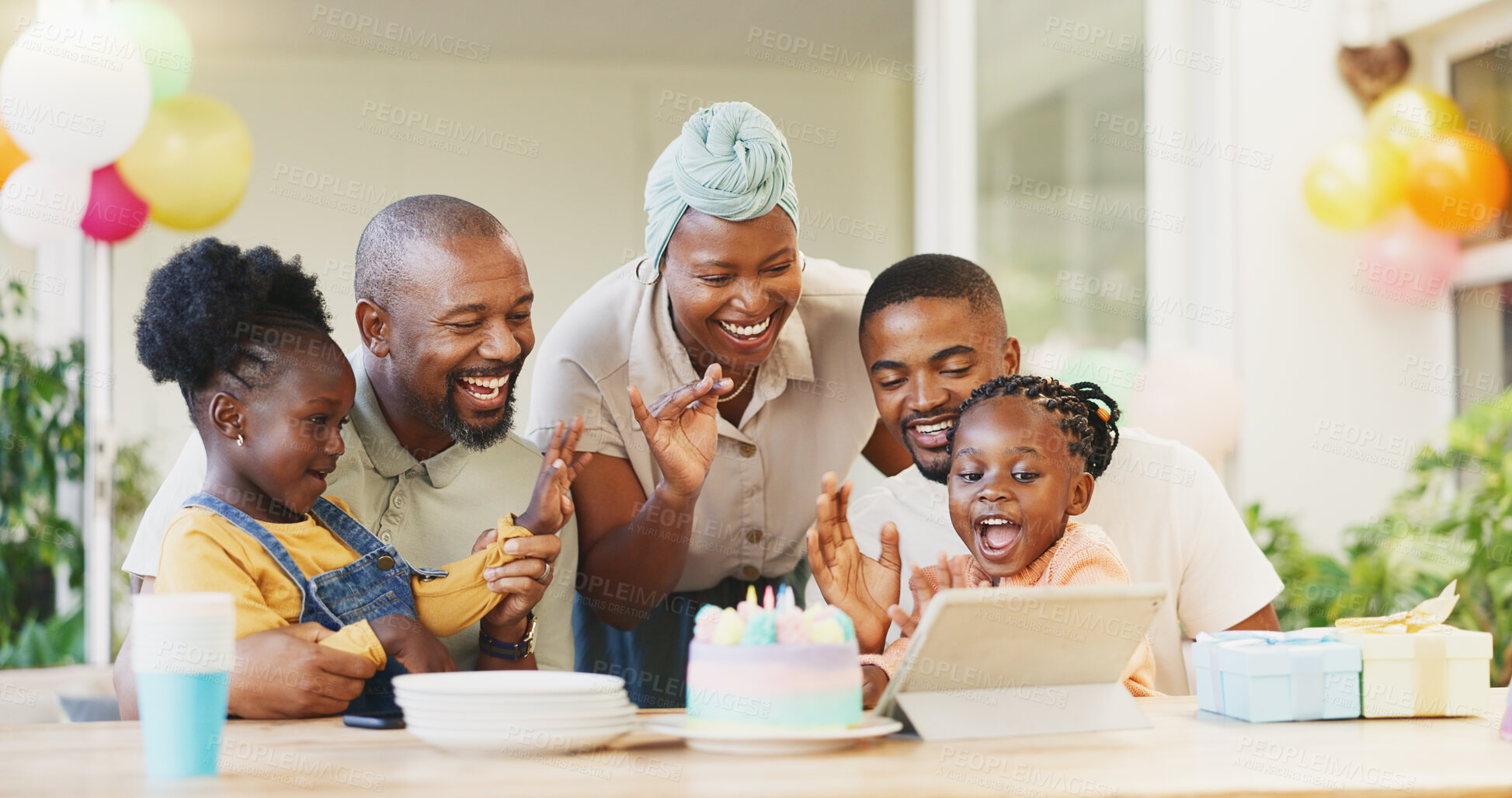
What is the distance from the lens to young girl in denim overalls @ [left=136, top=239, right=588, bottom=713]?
152 centimetres

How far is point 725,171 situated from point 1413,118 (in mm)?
3145

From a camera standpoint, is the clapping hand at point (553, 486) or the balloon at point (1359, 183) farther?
the balloon at point (1359, 183)

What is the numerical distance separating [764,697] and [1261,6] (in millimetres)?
4133

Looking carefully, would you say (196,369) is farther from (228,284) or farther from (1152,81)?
(1152,81)

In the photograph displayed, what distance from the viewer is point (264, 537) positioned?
5.02 ft

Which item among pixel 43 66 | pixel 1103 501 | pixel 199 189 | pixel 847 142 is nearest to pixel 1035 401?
pixel 1103 501

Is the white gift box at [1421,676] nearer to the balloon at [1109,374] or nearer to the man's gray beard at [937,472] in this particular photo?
the man's gray beard at [937,472]

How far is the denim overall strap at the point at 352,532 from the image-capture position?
1680 millimetres

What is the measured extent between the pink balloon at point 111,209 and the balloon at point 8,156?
19cm

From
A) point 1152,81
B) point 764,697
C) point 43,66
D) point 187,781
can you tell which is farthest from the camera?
point 1152,81

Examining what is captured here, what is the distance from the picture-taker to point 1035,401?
175cm

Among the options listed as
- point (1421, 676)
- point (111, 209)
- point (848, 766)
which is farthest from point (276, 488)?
point (111, 209)

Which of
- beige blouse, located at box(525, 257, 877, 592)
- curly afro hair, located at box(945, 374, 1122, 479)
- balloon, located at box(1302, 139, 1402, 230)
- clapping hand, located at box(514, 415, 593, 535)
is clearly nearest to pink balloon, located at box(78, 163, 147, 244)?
beige blouse, located at box(525, 257, 877, 592)

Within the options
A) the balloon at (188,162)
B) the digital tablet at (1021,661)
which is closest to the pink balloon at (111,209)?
the balloon at (188,162)
